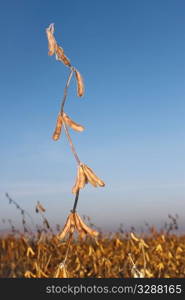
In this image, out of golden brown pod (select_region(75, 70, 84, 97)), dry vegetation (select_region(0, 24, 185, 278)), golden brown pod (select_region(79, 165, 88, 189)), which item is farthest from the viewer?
dry vegetation (select_region(0, 24, 185, 278))

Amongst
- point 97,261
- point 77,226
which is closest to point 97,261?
point 97,261

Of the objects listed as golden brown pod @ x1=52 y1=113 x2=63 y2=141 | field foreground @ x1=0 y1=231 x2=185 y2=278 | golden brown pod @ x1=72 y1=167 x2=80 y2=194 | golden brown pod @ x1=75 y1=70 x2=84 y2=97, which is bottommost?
golden brown pod @ x1=72 y1=167 x2=80 y2=194

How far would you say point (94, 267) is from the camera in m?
6.02

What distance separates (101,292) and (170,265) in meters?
3.51

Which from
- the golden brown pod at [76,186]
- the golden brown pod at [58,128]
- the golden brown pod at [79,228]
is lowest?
the golden brown pod at [79,228]

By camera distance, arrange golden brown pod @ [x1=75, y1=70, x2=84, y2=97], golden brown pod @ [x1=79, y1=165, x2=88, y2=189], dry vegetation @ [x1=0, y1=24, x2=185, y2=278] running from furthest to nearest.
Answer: dry vegetation @ [x1=0, y1=24, x2=185, y2=278] < golden brown pod @ [x1=75, y1=70, x2=84, y2=97] < golden brown pod @ [x1=79, y1=165, x2=88, y2=189]

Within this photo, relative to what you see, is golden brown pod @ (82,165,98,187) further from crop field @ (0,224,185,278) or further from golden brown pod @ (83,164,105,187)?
crop field @ (0,224,185,278)

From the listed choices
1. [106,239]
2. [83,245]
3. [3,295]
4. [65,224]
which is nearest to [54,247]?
[83,245]

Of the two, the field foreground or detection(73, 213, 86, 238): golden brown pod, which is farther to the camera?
the field foreground

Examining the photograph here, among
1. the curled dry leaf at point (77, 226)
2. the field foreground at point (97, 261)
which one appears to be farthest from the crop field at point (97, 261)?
the curled dry leaf at point (77, 226)

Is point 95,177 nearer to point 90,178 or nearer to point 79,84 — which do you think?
point 90,178

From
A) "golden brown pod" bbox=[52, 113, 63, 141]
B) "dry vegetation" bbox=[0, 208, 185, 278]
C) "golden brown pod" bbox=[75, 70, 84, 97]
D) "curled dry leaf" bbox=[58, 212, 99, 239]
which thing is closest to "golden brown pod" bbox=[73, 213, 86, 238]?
"curled dry leaf" bbox=[58, 212, 99, 239]

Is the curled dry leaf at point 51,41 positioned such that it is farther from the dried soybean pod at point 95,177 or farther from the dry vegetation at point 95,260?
the dry vegetation at point 95,260

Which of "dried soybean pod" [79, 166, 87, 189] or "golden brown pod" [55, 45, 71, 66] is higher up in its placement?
"golden brown pod" [55, 45, 71, 66]
